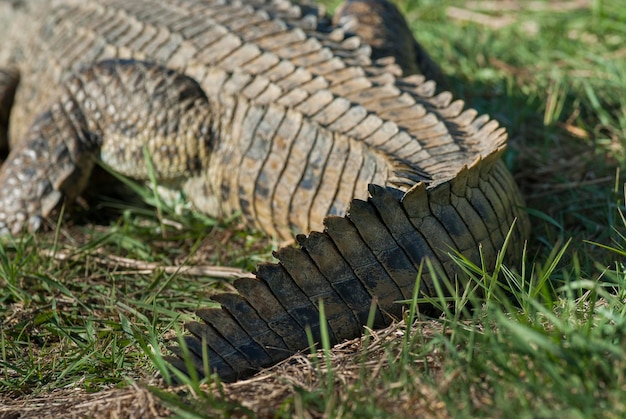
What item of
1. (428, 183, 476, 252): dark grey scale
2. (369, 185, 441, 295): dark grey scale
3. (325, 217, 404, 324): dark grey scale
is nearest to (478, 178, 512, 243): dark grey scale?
(428, 183, 476, 252): dark grey scale

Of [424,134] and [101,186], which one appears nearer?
[424,134]

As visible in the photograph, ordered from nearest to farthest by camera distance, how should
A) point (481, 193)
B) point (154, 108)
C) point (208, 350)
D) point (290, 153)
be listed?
point (208, 350) < point (481, 193) < point (290, 153) < point (154, 108)

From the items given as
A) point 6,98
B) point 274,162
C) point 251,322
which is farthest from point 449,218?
point 6,98

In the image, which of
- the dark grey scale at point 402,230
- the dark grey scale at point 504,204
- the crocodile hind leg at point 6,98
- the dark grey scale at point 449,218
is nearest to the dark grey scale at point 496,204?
the dark grey scale at point 504,204

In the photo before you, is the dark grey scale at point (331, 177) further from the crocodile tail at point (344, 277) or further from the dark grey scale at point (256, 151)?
the crocodile tail at point (344, 277)

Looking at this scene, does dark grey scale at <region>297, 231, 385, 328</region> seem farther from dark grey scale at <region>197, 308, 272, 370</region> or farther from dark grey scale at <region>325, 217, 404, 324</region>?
dark grey scale at <region>197, 308, 272, 370</region>

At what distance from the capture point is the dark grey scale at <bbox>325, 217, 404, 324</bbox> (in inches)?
74.1

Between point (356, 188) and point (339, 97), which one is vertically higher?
point (339, 97)

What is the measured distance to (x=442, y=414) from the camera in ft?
4.96

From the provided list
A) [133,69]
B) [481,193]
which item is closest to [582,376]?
[481,193]

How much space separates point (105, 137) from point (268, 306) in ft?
5.13

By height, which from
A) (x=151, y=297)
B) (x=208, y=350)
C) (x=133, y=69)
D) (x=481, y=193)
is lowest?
(x=151, y=297)

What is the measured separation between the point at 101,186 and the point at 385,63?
1.40 metres

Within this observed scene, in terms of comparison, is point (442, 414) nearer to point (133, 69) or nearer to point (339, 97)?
point (339, 97)
